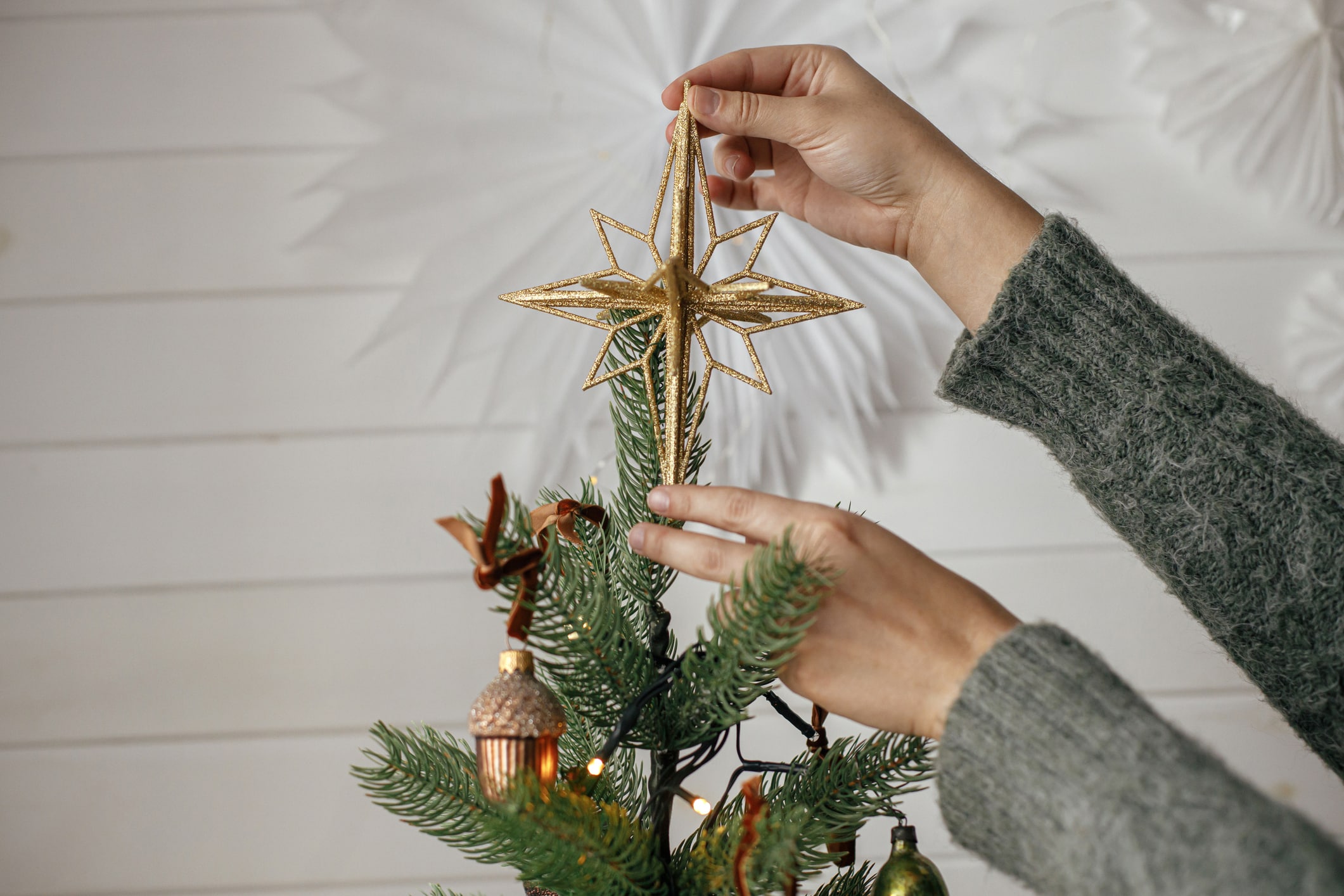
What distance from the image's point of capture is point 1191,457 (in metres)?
0.59

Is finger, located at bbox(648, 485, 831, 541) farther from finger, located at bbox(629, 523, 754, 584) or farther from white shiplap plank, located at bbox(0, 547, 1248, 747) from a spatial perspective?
white shiplap plank, located at bbox(0, 547, 1248, 747)

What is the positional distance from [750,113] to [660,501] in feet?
1.07

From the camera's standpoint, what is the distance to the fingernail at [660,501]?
0.48m

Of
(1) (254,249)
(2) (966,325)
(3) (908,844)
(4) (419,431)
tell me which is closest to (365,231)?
(1) (254,249)

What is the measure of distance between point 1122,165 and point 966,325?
19.3 inches

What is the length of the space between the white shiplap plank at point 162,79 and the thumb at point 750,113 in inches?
23.2

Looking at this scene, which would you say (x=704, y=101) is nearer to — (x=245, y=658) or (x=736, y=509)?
(x=736, y=509)

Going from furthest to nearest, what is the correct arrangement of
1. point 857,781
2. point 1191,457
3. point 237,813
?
1. point 237,813
2. point 1191,457
3. point 857,781

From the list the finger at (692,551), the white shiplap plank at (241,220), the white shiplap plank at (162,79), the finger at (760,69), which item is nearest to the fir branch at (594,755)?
the finger at (692,551)

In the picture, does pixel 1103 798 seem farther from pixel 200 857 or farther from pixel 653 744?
pixel 200 857

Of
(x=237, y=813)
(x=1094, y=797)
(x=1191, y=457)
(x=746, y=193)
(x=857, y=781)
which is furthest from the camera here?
(x=237, y=813)

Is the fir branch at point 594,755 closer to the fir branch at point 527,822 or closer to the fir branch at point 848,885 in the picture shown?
the fir branch at point 527,822

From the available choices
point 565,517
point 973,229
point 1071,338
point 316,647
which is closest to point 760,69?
point 973,229

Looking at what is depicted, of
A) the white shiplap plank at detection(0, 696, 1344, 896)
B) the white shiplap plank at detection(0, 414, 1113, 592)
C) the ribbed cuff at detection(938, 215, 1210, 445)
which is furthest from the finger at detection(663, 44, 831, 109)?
the white shiplap plank at detection(0, 696, 1344, 896)
